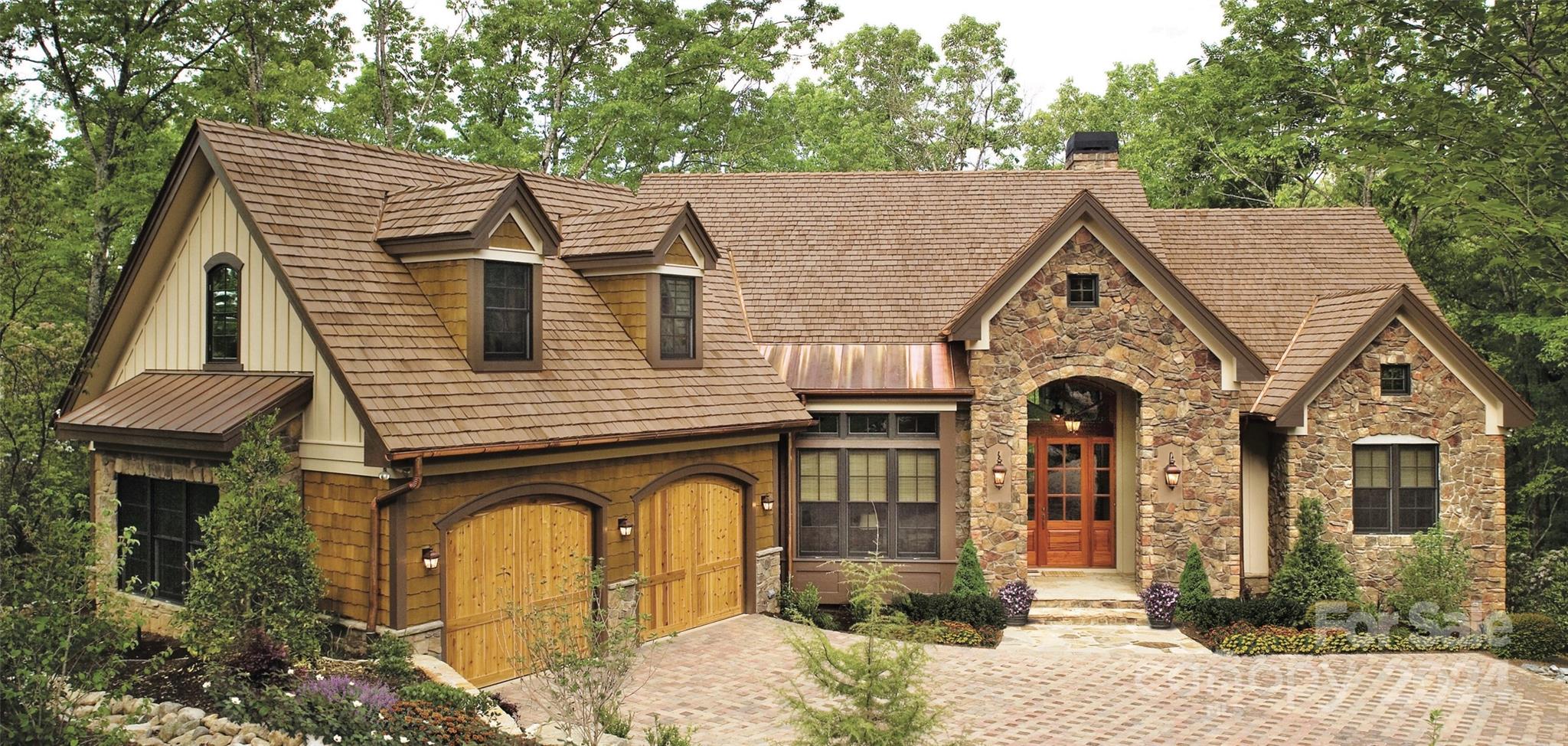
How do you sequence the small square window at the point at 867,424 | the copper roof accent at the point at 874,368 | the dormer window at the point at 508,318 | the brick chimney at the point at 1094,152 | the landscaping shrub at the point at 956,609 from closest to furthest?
the dormer window at the point at 508,318 < the landscaping shrub at the point at 956,609 < the copper roof accent at the point at 874,368 < the small square window at the point at 867,424 < the brick chimney at the point at 1094,152

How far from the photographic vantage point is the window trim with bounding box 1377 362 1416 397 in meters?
16.0

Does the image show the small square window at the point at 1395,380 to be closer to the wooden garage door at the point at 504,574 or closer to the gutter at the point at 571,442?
the gutter at the point at 571,442

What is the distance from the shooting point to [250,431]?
392 inches

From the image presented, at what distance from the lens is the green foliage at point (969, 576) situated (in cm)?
1541

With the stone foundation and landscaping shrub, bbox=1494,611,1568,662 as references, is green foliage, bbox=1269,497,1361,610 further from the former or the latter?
the stone foundation

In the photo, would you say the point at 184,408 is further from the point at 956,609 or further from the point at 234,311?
the point at 956,609

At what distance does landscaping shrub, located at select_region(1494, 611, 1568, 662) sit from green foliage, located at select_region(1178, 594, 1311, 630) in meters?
2.48

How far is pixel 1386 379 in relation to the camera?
634 inches

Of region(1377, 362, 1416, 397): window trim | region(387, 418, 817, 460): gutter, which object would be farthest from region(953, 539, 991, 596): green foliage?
region(1377, 362, 1416, 397): window trim

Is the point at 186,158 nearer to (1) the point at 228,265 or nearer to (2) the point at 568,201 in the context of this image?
(1) the point at 228,265

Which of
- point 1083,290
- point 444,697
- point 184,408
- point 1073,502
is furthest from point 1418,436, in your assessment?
point 184,408

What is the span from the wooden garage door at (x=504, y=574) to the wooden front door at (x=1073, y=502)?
28.0ft

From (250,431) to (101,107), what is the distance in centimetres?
1766

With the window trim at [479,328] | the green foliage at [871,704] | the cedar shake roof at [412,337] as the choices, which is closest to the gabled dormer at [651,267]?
the cedar shake roof at [412,337]
